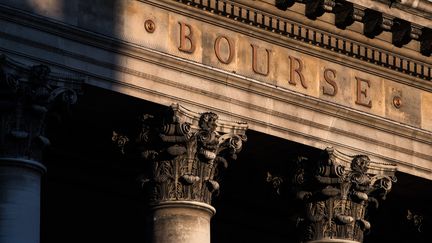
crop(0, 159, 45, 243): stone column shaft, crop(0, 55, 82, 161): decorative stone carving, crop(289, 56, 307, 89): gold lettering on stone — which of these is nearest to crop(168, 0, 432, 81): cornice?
crop(289, 56, 307, 89): gold lettering on stone

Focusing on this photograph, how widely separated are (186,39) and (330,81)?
4348mm

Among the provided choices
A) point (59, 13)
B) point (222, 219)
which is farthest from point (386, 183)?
point (59, 13)

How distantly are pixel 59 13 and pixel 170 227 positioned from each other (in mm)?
5362

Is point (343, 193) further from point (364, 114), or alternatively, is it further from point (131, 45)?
point (131, 45)

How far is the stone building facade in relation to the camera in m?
49.0

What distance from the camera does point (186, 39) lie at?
51.7m

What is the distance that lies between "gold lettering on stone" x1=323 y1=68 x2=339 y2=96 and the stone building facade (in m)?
0.04

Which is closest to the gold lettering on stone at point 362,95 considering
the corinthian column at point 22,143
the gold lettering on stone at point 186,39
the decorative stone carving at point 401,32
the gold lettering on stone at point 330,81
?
the gold lettering on stone at point 330,81


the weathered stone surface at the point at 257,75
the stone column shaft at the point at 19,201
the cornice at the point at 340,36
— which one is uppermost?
the cornice at the point at 340,36

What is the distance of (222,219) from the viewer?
189 feet

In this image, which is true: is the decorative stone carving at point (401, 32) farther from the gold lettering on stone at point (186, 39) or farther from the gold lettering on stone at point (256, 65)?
the gold lettering on stone at point (186, 39)

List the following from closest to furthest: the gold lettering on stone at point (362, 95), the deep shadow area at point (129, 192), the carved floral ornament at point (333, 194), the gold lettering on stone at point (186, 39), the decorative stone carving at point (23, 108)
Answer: the decorative stone carving at point (23, 108), the deep shadow area at point (129, 192), the gold lettering on stone at point (186, 39), the carved floral ornament at point (333, 194), the gold lettering on stone at point (362, 95)

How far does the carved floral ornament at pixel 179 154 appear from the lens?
50.8m

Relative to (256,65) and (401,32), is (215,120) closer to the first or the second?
(256,65)
